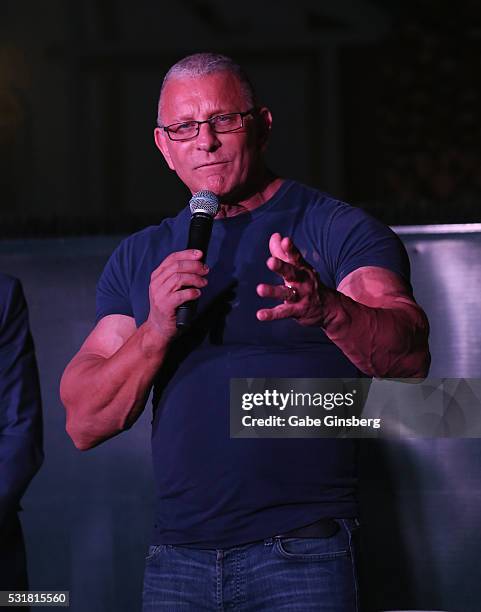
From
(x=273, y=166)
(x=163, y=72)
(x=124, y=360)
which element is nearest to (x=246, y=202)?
(x=124, y=360)

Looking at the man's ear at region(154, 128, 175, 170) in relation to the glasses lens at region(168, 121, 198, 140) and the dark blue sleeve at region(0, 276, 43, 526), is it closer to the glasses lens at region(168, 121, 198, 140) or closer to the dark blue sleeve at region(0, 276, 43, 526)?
the glasses lens at region(168, 121, 198, 140)

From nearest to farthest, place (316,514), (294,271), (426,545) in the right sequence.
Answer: (294,271)
(316,514)
(426,545)

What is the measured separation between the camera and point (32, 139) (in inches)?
256

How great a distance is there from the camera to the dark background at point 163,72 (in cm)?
596

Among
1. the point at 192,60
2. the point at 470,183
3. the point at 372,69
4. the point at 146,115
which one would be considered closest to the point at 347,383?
the point at 192,60

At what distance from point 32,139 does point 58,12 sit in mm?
970

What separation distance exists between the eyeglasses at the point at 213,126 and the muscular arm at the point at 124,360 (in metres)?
0.35

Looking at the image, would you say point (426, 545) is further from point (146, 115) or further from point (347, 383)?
point (146, 115)

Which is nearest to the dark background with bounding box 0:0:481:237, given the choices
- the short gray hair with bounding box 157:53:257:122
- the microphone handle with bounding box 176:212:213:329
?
the short gray hair with bounding box 157:53:257:122

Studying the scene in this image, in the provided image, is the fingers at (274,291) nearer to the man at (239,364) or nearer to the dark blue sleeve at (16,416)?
the man at (239,364)

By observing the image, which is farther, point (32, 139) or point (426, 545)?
point (32, 139)

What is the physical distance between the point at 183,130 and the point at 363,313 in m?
0.50

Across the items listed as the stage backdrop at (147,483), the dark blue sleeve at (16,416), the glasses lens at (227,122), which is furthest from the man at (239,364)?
the stage backdrop at (147,483)

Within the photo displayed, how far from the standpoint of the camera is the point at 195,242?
1567 mm
